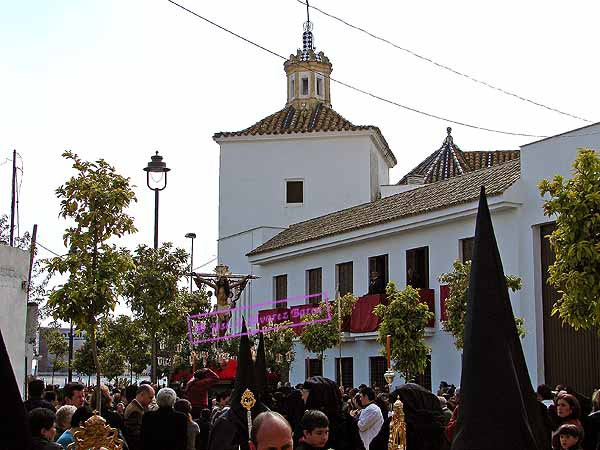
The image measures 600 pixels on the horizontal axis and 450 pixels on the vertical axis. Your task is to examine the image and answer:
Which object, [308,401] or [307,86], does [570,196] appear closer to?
[308,401]

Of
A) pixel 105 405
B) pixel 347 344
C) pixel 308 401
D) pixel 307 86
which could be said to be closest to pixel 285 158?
pixel 307 86

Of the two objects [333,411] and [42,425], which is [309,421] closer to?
[333,411]

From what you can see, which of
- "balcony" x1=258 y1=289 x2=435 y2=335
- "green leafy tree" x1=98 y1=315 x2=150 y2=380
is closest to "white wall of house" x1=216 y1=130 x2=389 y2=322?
"green leafy tree" x1=98 y1=315 x2=150 y2=380

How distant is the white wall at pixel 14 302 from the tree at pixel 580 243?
9.90 meters

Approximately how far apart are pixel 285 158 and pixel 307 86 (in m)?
5.49

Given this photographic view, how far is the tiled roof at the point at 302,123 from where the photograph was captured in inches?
1821

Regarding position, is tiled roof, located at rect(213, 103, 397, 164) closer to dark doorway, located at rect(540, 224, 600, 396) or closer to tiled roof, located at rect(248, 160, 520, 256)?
tiled roof, located at rect(248, 160, 520, 256)

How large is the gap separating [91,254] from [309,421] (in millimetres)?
10993

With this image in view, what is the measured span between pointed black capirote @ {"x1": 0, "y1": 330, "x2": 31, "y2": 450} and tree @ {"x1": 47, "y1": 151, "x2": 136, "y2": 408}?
38.1 ft

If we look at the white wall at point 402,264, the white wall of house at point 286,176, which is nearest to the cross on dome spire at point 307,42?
the white wall of house at point 286,176

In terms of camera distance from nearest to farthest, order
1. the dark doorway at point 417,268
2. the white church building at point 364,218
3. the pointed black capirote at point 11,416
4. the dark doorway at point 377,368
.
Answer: the pointed black capirote at point 11,416 → the white church building at point 364,218 → the dark doorway at point 417,268 → the dark doorway at point 377,368

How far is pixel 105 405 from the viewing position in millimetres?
12047

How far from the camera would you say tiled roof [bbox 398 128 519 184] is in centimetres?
4625

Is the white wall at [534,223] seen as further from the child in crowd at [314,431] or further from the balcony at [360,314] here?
the child in crowd at [314,431]
